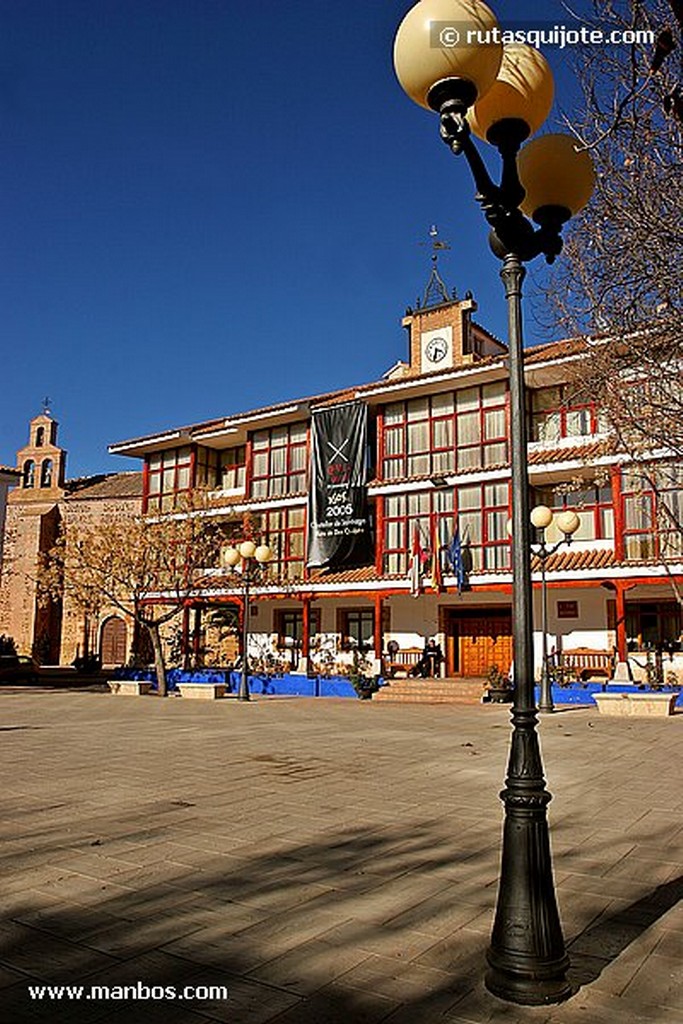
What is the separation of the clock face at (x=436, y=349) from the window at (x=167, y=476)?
36.0 ft

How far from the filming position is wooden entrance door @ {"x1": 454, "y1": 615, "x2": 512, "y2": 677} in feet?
82.1

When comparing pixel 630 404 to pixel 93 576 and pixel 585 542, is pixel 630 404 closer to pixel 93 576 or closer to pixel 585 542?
pixel 585 542

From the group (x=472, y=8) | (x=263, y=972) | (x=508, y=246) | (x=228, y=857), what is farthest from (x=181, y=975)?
(x=472, y=8)

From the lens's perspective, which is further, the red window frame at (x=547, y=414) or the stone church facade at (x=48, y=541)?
the stone church facade at (x=48, y=541)

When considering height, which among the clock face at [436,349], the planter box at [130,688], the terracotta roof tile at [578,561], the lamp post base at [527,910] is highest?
the clock face at [436,349]

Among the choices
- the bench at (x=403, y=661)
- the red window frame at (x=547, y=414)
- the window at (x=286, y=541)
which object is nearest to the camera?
the red window frame at (x=547, y=414)

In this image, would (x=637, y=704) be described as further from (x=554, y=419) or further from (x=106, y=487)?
(x=106, y=487)

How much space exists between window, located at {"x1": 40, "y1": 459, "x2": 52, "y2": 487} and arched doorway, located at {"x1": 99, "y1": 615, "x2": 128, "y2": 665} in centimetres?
857

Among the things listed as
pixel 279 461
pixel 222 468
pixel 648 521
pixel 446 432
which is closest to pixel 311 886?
pixel 648 521

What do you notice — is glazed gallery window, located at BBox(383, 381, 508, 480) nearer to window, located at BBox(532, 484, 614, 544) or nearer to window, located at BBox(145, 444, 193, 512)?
window, located at BBox(532, 484, 614, 544)

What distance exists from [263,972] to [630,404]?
7721 mm

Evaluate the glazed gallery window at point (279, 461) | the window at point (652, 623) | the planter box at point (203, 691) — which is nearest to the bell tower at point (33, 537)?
the glazed gallery window at point (279, 461)

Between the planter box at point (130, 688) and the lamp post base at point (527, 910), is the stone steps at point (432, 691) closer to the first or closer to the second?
the planter box at point (130, 688)

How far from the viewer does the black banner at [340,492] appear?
26859mm
